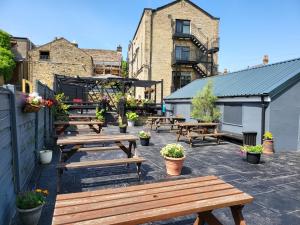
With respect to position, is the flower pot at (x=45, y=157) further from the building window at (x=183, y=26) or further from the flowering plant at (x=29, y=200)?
the building window at (x=183, y=26)

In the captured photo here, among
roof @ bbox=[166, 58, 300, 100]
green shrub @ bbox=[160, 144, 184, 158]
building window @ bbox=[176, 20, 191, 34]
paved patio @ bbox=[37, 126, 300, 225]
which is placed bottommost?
paved patio @ bbox=[37, 126, 300, 225]

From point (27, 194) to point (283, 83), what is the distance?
987 cm

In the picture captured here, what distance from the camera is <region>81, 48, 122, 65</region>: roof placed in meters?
46.3

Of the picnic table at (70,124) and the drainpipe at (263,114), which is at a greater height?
the drainpipe at (263,114)

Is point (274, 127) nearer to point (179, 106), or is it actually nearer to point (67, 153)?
point (67, 153)

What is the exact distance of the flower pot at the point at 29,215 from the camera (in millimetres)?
3310

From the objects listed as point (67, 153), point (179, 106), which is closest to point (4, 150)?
point (67, 153)

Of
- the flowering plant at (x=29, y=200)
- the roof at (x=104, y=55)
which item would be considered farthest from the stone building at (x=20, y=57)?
the flowering plant at (x=29, y=200)

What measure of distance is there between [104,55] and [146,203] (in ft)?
155

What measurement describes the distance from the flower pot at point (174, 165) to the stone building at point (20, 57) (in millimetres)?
36258

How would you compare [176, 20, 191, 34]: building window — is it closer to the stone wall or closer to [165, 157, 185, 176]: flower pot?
the stone wall

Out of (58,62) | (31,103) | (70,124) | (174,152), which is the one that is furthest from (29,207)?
(58,62)

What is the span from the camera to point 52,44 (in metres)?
34.5

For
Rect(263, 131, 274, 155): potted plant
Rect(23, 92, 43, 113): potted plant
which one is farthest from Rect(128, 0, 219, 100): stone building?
Rect(23, 92, 43, 113): potted plant
